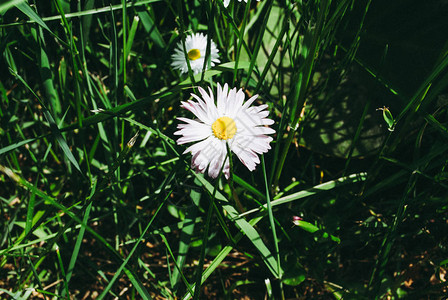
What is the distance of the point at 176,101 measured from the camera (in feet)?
4.14

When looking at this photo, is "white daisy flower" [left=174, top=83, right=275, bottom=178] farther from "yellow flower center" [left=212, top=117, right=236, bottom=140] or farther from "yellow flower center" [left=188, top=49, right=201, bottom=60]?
"yellow flower center" [left=188, top=49, right=201, bottom=60]

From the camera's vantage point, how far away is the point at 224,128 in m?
0.86

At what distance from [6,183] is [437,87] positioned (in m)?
1.38

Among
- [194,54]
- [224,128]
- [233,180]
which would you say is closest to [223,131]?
[224,128]

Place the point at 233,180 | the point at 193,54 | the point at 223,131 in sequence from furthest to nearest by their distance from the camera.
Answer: the point at 193,54 < the point at 233,180 < the point at 223,131

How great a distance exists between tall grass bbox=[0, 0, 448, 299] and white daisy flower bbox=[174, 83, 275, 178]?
0.40 feet

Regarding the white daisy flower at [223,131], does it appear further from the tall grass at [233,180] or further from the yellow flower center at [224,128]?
the tall grass at [233,180]

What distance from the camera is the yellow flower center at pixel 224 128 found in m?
0.86

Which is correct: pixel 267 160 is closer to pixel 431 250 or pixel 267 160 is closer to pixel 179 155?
pixel 179 155

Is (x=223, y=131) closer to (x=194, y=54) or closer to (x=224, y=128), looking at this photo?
(x=224, y=128)

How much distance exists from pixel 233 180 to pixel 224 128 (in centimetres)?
19

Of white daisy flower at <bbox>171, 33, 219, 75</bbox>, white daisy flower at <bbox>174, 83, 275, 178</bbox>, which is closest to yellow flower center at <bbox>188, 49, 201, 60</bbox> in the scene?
white daisy flower at <bbox>171, 33, 219, 75</bbox>

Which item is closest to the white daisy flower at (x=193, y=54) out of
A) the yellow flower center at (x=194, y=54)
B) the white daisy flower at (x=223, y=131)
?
the yellow flower center at (x=194, y=54)

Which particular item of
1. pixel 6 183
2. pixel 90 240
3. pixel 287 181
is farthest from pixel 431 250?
pixel 6 183
